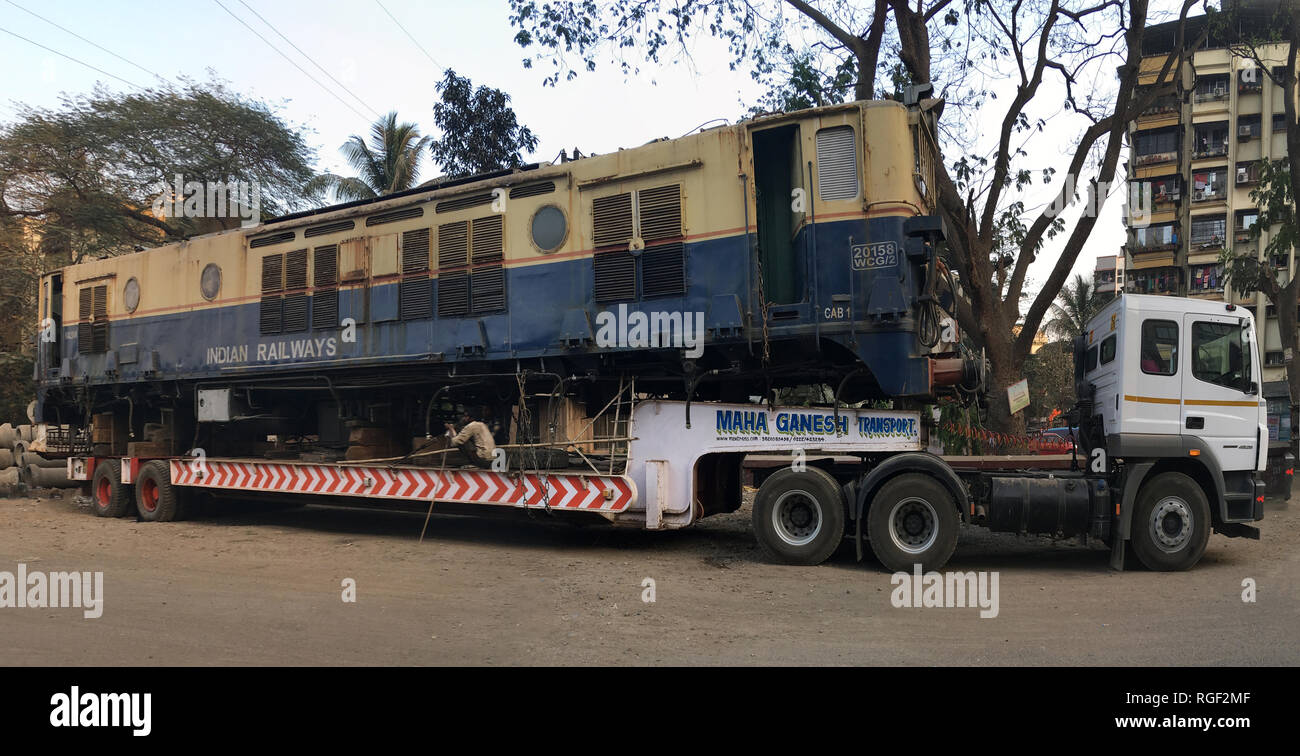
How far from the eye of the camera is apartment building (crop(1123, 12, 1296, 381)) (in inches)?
1768

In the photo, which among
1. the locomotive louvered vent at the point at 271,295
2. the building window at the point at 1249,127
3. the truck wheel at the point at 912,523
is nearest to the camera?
the truck wheel at the point at 912,523

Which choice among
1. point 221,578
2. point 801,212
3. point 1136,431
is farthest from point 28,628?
point 1136,431

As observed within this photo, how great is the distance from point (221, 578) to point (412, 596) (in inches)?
99.4

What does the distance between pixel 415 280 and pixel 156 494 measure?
6.64 metres

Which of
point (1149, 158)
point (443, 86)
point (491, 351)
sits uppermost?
point (1149, 158)

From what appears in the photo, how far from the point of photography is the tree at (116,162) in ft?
80.7

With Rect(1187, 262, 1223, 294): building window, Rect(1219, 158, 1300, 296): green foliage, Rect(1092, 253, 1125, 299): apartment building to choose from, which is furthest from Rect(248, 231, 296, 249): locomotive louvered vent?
Rect(1092, 253, 1125, 299): apartment building

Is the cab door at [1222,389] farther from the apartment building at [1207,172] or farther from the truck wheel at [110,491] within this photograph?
the apartment building at [1207,172]

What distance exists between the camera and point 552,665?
18.8 ft

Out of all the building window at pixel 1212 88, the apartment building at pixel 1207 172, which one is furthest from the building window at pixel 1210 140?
the building window at pixel 1212 88

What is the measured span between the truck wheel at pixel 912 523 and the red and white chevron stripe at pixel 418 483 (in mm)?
2764

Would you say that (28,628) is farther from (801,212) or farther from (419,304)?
(801,212)

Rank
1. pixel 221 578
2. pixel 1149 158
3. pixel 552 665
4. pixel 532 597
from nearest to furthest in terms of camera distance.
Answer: pixel 552 665
pixel 532 597
pixel 221 578
pixel 1149 158

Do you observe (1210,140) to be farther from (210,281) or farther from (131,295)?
(131,295)
